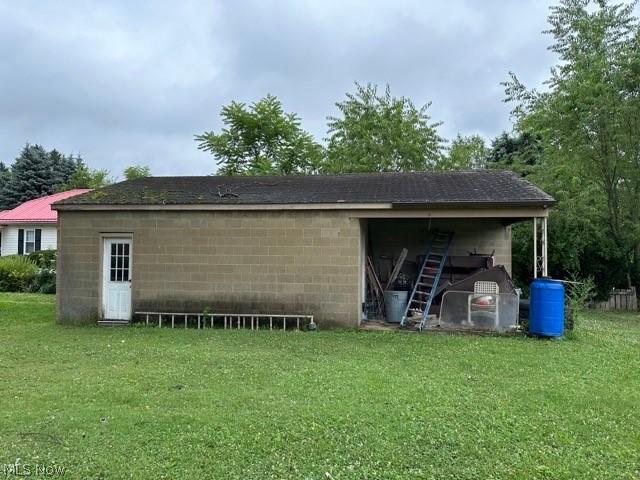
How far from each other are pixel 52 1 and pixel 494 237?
1244cm

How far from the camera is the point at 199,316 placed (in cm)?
1020

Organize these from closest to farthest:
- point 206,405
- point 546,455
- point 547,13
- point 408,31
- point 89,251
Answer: point 546,455, point 206,405, point 89,251, point 408,31, point 547,13

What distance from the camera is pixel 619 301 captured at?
16641mm

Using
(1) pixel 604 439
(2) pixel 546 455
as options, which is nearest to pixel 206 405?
(2) pixel 546 455

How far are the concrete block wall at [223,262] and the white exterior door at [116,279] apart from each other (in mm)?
160

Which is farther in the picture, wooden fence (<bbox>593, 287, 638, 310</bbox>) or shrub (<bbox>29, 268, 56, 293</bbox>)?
shrub (<bbox>29, 268, 56, 293</bbox>)

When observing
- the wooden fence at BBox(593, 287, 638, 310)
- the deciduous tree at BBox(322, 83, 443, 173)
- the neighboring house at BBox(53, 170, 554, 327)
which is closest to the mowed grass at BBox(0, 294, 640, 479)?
the neighboring house at BBox(53, 170, 554, 327)

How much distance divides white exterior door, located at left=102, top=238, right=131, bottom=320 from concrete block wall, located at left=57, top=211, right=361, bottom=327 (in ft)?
0.53

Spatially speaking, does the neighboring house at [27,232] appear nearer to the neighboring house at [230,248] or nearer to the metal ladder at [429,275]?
the neighboring house at [230,248]

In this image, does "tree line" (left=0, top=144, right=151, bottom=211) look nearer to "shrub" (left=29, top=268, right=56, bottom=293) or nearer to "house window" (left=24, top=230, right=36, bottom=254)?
"house window" (left=24, top=230, right=36, bottom=254)

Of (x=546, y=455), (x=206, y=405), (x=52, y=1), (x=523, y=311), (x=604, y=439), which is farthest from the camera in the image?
(x=52, y=1)

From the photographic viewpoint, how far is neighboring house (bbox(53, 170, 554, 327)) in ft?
32.5

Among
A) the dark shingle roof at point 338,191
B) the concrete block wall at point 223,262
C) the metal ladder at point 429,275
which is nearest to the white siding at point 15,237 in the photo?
the dark shingle roof at point 338,191

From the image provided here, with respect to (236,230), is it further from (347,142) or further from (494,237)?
(347,142)
